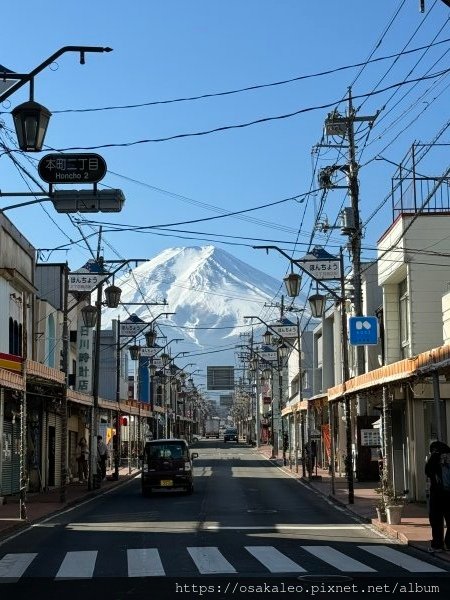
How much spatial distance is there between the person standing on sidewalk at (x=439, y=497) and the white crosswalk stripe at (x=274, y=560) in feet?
8.61

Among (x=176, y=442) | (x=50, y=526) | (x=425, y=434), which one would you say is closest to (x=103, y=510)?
(x=50, y=526)

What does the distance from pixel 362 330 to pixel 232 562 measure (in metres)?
17.6

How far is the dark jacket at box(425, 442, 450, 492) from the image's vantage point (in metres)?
15.4

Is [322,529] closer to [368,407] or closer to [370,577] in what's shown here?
[370,577]

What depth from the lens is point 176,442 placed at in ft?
108

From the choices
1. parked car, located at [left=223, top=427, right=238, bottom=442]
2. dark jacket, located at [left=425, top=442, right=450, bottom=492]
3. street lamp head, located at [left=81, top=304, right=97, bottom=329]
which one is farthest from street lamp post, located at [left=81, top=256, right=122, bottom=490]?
parked car, located at [left=223, top=427, right=238, bottom=442]

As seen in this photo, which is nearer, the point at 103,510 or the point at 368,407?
the point at 103,510

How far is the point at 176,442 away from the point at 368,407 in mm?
10577

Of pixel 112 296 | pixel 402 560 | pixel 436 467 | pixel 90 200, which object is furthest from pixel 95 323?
pixel 402 560

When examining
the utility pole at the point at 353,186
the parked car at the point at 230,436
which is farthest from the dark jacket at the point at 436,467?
the parked car at the point at 230,436

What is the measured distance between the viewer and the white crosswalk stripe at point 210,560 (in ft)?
42.9

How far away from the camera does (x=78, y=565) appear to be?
14.0 metres

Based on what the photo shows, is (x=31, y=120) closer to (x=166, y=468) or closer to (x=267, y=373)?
(x=166, y=468)

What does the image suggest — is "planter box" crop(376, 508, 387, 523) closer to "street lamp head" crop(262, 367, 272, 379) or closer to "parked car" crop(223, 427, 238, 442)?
"street lamp head" crop(262, 367, 272, 379)
